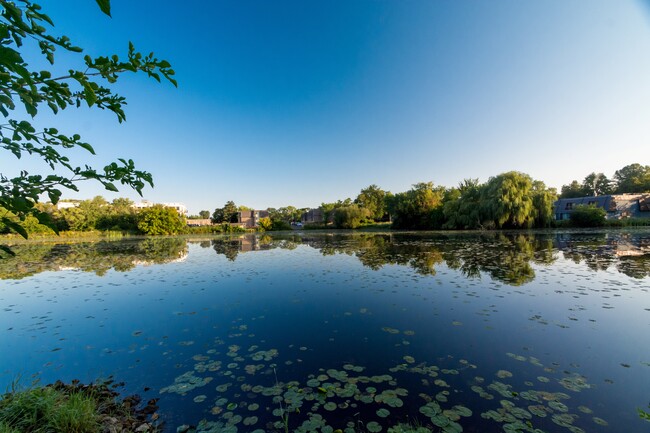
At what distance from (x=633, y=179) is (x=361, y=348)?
9613cm

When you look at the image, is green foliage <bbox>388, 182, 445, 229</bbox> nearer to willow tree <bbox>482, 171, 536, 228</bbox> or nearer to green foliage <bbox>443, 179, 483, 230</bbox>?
green foliage <bbox>443, 179, 483, 230</bbox>

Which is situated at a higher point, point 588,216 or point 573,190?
point 573,190

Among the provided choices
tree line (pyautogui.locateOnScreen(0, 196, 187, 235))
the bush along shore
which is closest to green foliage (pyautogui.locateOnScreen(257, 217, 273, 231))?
tree line (pyautogui.locateOnScreen(0, 196, 187, 235))

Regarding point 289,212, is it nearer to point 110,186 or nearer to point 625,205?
point 625,205

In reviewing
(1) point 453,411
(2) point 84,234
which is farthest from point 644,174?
(2) point 84,234

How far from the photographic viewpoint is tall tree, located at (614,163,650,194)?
209 feet

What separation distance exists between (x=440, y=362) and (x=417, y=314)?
102 inches

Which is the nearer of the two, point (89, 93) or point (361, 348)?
point (89, 93)

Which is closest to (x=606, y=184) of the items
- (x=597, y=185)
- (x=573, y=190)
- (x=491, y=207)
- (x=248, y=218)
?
(x=597, y=185)

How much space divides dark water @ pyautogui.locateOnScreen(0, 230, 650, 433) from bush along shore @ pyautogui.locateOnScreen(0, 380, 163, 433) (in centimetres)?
32

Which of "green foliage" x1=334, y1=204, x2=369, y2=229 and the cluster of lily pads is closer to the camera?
the cluster of lily pads

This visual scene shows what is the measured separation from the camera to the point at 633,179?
66.3 meters

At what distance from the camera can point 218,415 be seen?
3.94 metres

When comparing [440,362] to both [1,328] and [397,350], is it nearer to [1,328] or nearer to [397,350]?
[397,350]
